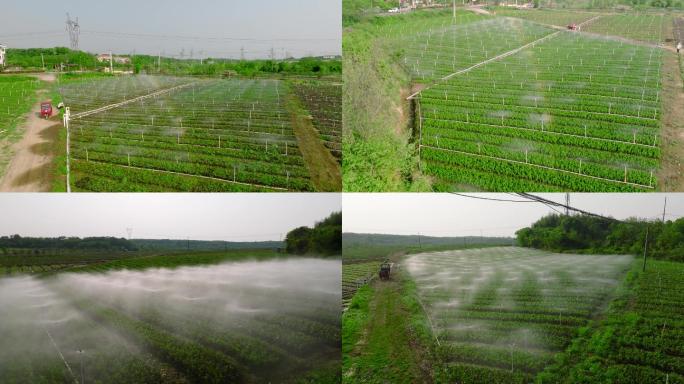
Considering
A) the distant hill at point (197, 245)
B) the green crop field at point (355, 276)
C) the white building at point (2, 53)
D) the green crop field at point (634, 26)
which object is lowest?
the green crop field at point (355, 276)

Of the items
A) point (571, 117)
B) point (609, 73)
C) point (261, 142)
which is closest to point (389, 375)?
point (261, 142)

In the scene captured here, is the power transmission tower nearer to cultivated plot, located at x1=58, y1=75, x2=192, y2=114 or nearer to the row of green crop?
cultivated plot, located at x1=58, y1=75, x2=192, y2=114

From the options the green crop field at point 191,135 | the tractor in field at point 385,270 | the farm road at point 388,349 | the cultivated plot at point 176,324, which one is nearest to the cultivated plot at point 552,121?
the tractor in field at point 385,270

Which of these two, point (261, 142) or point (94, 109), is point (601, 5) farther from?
point (94, 109)

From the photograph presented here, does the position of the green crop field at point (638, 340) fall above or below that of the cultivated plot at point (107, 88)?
below

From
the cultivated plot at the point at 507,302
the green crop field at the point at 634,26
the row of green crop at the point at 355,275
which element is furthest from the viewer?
the row of green crop at the point at 355,275

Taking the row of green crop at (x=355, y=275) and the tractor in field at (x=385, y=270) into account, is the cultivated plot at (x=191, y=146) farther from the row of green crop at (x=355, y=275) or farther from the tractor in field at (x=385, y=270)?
the tractor in field at (x=385, y=270)
